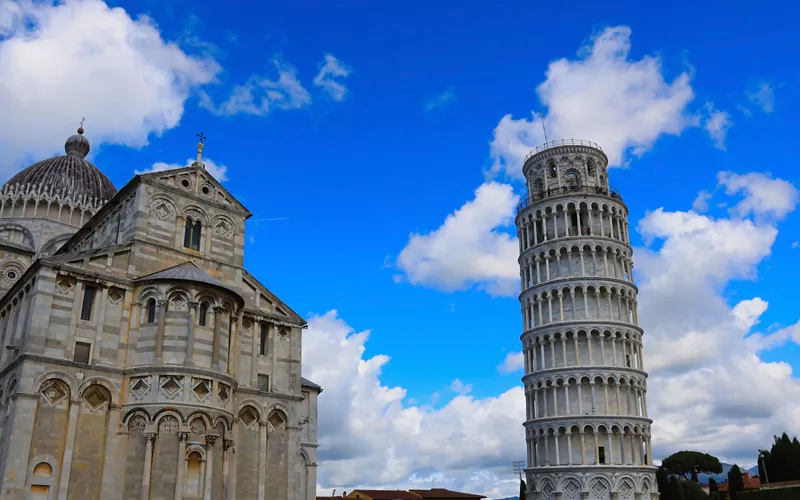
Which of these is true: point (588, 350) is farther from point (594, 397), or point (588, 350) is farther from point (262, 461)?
point (262, 461)

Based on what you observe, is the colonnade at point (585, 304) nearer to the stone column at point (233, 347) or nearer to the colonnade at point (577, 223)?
the colonnade at point (577, 223)

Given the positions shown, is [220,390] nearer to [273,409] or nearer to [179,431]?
[179,431]

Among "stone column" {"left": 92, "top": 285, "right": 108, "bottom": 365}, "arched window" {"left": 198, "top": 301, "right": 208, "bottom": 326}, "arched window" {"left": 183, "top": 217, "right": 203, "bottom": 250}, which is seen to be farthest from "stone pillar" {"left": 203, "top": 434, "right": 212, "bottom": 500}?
"arched window" {"left": 183, "top": 217, "right": 203, "bottom": 250}

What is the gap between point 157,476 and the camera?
2716cm

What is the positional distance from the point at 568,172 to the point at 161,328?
46401mm

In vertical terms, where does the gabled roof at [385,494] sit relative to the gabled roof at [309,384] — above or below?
below

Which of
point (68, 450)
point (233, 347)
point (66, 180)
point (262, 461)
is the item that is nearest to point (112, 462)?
point (68, 450)

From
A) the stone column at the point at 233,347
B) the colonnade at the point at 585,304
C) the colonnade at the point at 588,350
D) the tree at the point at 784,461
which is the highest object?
the colonnade at the point at 585,304

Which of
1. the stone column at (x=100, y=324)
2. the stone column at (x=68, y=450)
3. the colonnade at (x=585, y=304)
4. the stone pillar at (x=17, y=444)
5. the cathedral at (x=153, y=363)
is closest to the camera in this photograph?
the stone pillar at (x=17, y=444)

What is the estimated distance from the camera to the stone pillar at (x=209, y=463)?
91.7ft

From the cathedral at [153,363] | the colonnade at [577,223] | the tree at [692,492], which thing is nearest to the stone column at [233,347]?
the cathedral at [153,363]

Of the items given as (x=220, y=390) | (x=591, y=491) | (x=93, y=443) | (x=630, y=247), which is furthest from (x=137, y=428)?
(x=630, y=247)

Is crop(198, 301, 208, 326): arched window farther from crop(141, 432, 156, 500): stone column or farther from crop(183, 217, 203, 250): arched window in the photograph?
crop(141, 432, 156, 500): stone column

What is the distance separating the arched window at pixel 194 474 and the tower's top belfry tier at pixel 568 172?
45171 mm
